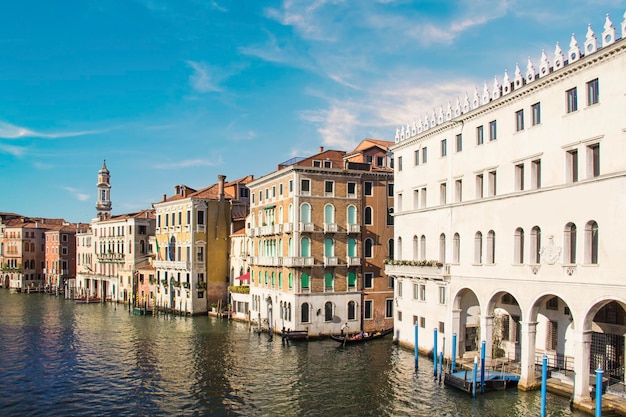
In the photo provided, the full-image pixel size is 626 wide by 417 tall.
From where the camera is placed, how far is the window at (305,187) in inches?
1481

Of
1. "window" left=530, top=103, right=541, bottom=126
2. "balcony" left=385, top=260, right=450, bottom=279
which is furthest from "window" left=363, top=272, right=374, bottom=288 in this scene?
"window" left=530, top=103, right=541, bottom=126

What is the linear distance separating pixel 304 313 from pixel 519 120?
18.7 metres

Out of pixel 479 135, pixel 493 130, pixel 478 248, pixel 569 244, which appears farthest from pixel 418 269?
pixel 569 244

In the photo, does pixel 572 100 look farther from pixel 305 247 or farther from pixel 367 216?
pixel 305 247

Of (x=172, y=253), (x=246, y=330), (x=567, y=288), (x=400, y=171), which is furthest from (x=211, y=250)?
(x=567, y=288)

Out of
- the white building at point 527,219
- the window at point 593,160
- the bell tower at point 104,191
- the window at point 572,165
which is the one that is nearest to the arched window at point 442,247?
the white building at point 527,219

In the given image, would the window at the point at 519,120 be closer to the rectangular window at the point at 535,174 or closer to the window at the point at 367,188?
the rectangular window at the point at 535,174

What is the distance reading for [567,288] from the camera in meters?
20.9

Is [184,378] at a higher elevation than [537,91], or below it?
below

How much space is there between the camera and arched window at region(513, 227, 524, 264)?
78.5ft

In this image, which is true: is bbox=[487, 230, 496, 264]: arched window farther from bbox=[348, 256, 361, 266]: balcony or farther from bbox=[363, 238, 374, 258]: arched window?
bbox=[363, 238, 374, 258]: arched window

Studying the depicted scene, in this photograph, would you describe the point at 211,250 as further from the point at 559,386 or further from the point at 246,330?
the point at 559,386

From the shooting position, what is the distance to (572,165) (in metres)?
21.5

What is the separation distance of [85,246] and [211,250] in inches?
1228
